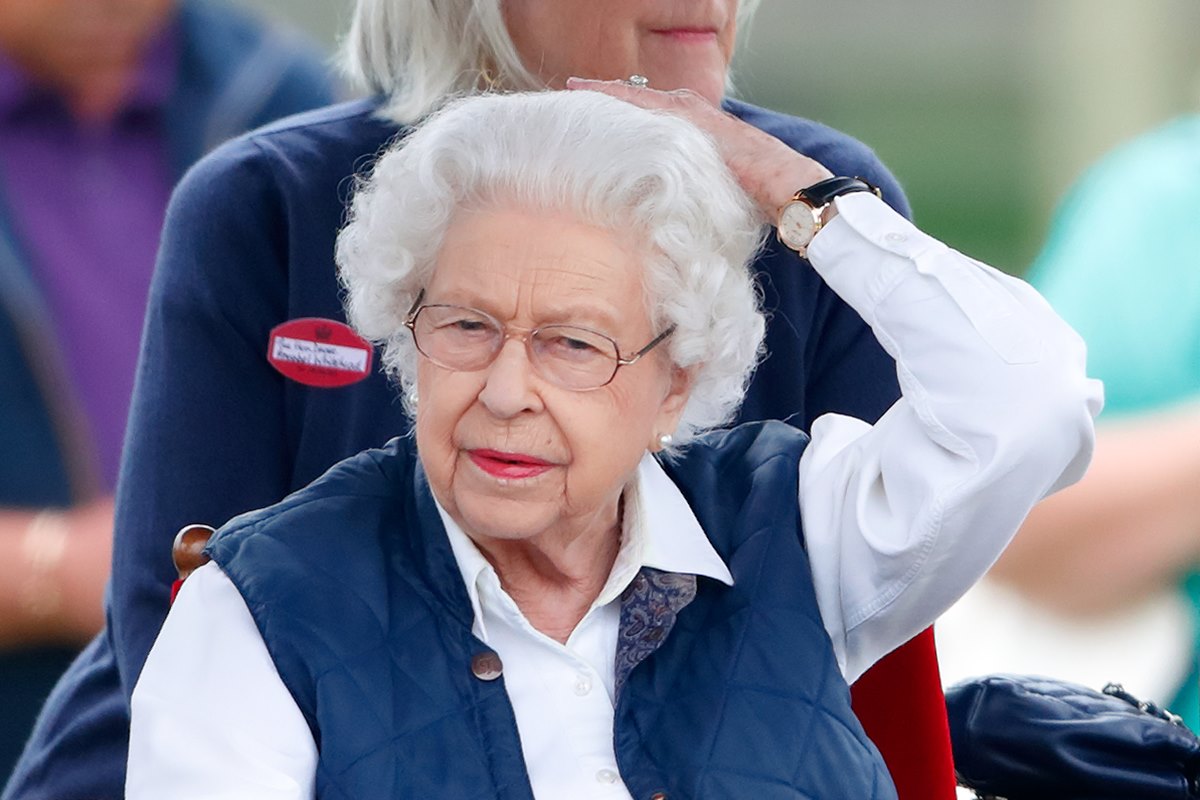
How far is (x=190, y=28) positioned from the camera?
3270mm

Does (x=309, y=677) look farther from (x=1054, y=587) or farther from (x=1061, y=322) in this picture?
(x=1054, y=587)

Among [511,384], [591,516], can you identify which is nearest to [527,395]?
[511,384]

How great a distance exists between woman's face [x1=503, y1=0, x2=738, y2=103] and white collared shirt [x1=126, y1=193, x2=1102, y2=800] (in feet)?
1.21

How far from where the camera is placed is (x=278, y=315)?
2.52 m

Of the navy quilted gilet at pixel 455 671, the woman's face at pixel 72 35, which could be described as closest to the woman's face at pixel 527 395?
the navy quilted gilet at pixel 455 671

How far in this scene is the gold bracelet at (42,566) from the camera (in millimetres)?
3061

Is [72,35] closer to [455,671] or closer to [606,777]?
[455,671]

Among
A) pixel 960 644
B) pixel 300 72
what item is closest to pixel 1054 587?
pixel 960 644

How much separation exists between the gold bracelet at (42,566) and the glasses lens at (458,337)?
1231mm

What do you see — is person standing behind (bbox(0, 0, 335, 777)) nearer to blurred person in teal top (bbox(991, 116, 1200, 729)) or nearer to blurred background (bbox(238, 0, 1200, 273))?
blurred person in teal top (bbox(991, 116, 1200, 729))

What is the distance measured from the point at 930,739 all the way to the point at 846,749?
0.81 ft

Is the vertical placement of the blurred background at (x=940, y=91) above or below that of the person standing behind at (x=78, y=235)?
below

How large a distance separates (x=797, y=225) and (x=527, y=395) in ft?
1.41

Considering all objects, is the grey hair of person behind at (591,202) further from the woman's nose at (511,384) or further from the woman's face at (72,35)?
the woman's face at (72,35)
